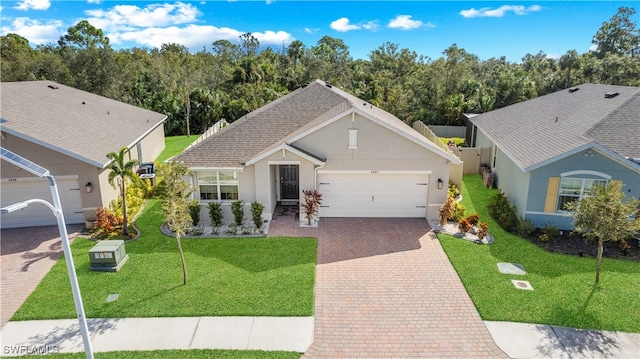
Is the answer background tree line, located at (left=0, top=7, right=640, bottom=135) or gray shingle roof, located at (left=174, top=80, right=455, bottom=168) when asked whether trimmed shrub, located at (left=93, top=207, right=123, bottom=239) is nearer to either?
gray shingle roof, located at (left=174, top=80, right=455, bottom=168)

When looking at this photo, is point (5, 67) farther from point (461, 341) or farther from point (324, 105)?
point (461, 341)

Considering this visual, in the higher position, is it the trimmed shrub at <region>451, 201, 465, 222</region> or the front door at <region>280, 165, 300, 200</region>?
the front door at <region>280, 165, 300, 200</region>

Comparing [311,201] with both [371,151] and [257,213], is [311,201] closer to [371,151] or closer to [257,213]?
[257,213]

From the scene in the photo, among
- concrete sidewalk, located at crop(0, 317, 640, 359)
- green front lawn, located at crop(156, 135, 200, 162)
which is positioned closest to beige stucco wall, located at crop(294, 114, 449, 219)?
concrete sidewalk, located at crop(0, 317, 640, 359)

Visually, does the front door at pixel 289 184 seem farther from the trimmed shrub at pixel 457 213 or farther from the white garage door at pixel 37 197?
the white garage door at pixel 37 197

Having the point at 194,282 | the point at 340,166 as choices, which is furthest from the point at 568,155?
the point at 194,282

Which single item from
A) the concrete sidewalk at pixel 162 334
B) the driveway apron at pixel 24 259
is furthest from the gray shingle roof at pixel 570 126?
the driveway apron at pixel 24 259

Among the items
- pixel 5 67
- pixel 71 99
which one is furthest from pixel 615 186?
pixel 5 67
